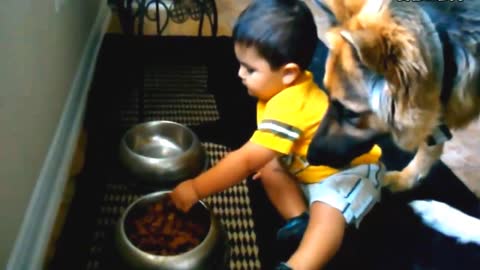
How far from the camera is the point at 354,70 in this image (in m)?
0.94

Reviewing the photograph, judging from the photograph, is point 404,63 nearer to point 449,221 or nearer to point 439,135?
point 439,135

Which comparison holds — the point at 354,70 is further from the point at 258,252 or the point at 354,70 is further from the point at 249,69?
the point at 258,252

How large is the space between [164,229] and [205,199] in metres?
0.23

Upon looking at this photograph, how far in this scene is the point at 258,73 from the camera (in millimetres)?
1151

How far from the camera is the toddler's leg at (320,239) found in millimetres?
1059

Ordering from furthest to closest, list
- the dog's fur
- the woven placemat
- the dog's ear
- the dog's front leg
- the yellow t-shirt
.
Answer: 1. the dog's front leg
2. the woven placemat
3. the yellow t-shirt
4. the dog's ear
5. the dog's fur

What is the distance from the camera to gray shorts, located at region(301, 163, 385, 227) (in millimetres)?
1129

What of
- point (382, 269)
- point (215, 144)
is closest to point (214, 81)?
point (215, 144)

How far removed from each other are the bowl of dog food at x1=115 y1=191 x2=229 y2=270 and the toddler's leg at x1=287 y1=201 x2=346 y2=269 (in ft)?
0.55

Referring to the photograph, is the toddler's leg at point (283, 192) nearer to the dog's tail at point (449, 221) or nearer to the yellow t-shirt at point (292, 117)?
the yellow t-shirt at point (292, 117)

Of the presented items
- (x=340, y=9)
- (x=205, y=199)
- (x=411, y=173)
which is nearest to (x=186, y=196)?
(x=205, y=199)

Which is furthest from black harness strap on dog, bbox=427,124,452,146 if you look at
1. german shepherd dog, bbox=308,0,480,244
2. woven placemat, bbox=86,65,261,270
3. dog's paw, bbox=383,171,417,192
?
woven placemat, bbox=86,65,261,270

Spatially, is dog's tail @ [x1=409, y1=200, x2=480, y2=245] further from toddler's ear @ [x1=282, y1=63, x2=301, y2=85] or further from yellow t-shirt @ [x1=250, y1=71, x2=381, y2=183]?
toddler's ear @ [x1=282, y1=63, x2=301, y2=85]

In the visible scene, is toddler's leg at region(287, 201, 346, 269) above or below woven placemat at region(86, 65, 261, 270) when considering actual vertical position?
above
